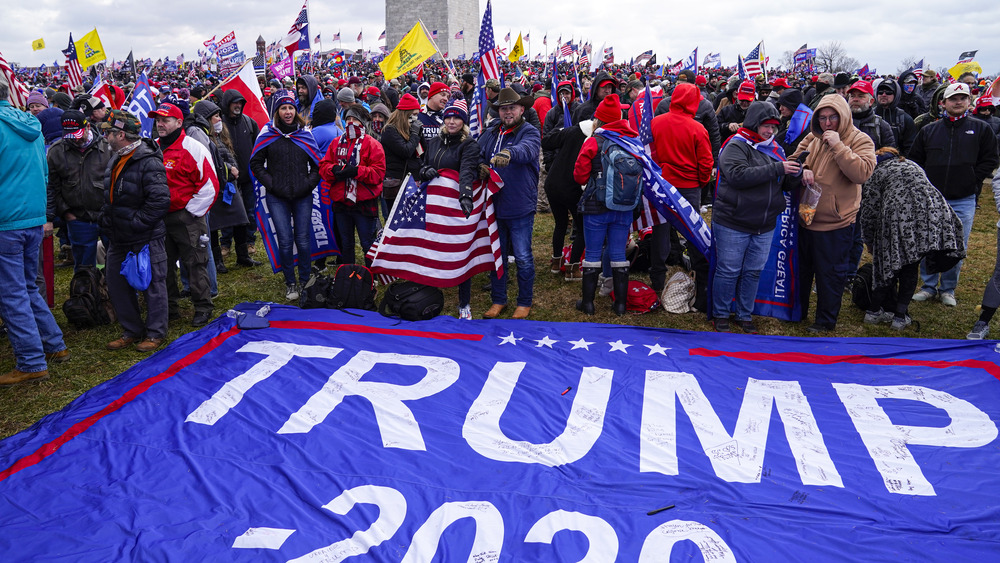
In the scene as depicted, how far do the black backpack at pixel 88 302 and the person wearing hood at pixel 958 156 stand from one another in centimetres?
844

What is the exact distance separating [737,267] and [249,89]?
700cm

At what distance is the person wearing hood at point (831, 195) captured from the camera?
18.8 feet

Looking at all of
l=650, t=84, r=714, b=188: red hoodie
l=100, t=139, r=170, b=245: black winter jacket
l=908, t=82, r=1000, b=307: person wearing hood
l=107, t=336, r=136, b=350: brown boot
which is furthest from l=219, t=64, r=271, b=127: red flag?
l=908, t=82, r=1000, b=307: person wearing hood

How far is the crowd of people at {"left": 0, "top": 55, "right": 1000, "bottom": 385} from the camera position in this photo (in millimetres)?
5707

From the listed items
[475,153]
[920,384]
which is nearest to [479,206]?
[475,153]

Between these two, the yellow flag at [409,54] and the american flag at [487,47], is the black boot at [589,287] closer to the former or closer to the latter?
the american flag at [487,47]

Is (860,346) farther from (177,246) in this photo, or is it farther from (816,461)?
(177,246)

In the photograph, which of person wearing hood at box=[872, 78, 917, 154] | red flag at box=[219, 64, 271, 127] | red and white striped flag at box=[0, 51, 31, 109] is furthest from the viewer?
red flag at box=[219, 64, 271, 127]

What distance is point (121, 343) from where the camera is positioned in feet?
20.1

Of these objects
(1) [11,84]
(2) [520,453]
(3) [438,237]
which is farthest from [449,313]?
(1) [11,84]

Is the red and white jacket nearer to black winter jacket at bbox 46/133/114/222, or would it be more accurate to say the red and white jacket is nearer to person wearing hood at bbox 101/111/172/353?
person wearing hood at bbox 101/111/172/353

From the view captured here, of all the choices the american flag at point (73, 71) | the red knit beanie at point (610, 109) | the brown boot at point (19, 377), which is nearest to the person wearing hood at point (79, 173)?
the brown boot at point (19, 377)

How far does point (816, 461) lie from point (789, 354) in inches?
65.7

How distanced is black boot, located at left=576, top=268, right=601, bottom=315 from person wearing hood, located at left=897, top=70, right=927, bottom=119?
7.23 meters
